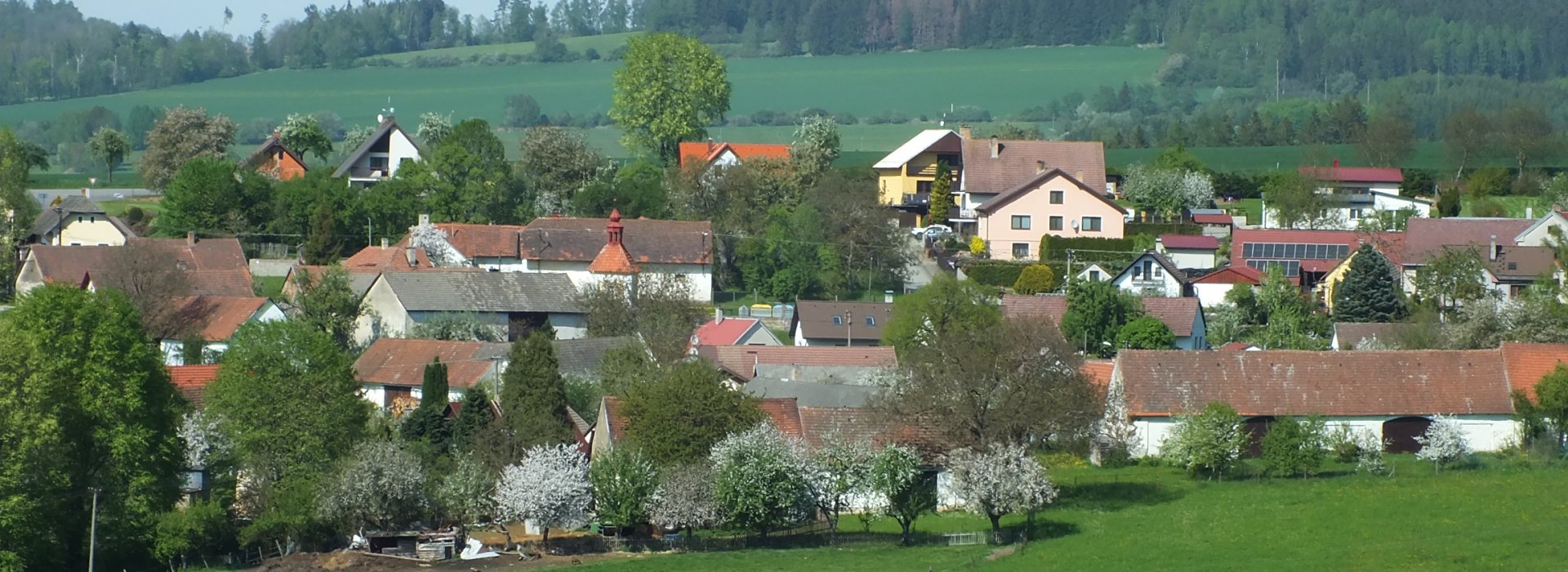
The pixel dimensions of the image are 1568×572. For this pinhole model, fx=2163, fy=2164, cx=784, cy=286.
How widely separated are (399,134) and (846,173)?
17.2m

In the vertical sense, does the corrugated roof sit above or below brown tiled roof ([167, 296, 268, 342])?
above

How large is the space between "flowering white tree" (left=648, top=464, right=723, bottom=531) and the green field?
1.21 metres

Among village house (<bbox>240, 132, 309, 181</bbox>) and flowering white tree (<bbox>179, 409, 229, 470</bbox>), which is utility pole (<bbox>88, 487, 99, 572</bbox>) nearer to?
flowering white tree (<bbox>179, 409, 229, 470</bbox>)

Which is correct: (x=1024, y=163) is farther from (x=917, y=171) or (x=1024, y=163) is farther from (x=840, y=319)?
(x=840, y=319)

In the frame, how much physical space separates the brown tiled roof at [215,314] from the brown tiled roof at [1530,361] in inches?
1303

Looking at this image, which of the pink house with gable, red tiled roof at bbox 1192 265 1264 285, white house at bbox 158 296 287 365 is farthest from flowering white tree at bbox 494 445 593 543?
the pink house with gable

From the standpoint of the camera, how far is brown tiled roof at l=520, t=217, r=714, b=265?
69062 millimetres

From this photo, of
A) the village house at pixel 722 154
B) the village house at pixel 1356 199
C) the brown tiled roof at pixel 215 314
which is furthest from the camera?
the village house at pixel 722 154

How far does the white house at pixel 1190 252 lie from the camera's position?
225 feet

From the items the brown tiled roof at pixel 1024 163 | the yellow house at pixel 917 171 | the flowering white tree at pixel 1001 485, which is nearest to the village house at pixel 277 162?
the yellow house at pixel 917 171

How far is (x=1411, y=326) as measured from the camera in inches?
2240

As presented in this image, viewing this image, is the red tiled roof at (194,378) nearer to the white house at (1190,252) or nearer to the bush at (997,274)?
the bush at (997,274)

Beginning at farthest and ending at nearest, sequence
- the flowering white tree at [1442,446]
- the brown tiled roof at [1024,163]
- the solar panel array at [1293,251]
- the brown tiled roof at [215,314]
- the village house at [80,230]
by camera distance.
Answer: the brown tiled roof at [1024,163]
the village house at [80,230]
the solar panel array at [1293,251]
the brown tiled roof at [215,314]
the flowering white tree at [1442,446]

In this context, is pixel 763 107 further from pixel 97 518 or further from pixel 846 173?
pixel 97 518
